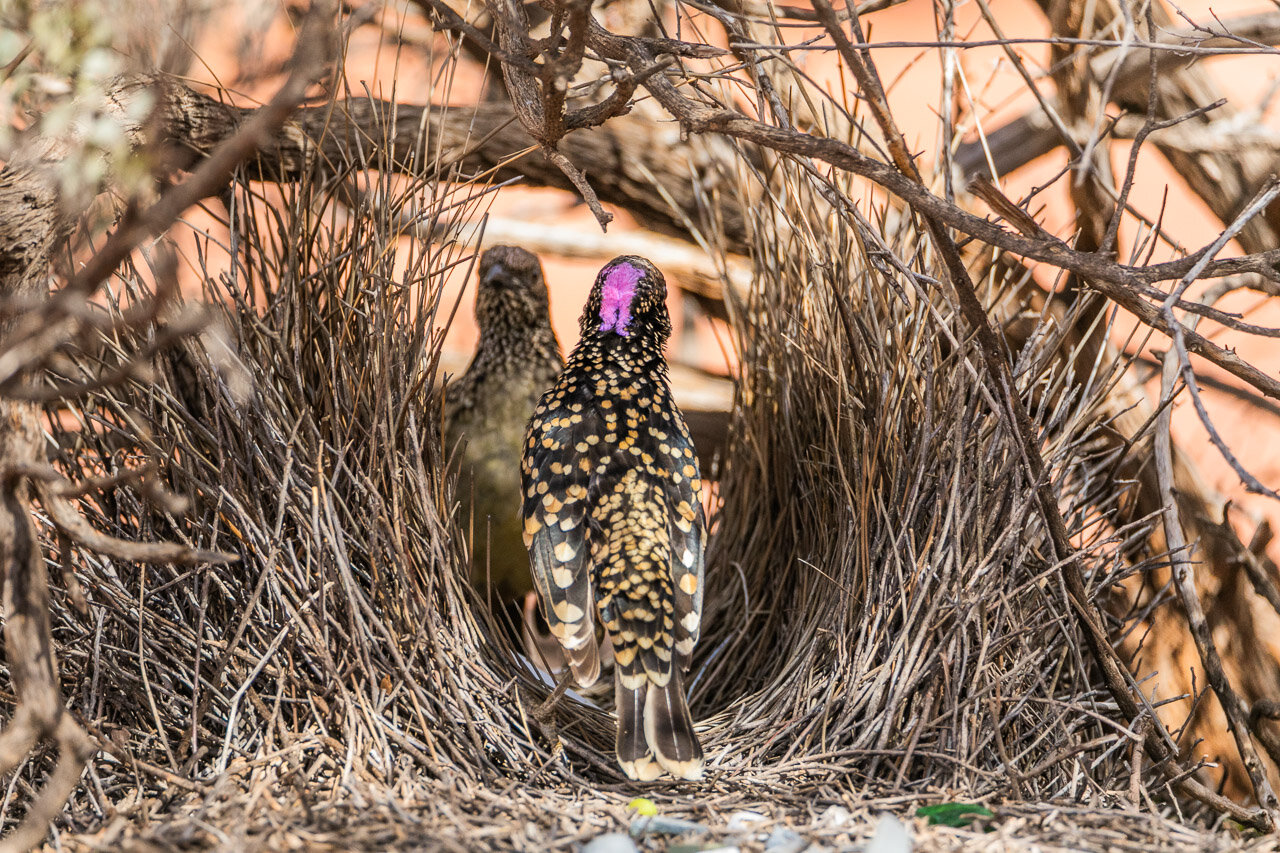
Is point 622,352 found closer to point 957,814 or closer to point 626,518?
point 626,518

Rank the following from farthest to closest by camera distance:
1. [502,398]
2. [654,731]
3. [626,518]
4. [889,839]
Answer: [502,398]
[626,518]
[654,731]
[889,839]

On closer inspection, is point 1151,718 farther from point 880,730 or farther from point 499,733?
point 499,733


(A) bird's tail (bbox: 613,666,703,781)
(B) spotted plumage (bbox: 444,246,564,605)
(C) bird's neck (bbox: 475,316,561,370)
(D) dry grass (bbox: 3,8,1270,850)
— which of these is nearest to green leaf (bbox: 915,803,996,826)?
(D) dry grass (bbox: 3,8,1270,850)

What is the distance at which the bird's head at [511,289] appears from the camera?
234 cm

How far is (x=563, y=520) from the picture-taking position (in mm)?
1865

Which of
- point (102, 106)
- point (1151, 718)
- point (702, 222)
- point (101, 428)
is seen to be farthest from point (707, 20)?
point (1151, 718)

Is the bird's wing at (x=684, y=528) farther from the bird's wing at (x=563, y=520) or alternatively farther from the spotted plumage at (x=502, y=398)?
the spotted plumage at (x=502, y=398)

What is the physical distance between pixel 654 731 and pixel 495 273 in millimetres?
1141

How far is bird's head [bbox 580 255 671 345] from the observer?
84.9 inches

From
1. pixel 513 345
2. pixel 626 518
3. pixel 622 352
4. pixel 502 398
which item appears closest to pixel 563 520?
pixel 626 518

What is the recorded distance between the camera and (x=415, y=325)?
1.78 m

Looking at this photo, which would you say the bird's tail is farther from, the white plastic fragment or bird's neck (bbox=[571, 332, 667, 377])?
bird's neck (bbox=[571, 332, 667, 377])

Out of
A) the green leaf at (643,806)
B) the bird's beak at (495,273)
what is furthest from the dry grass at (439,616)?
the bird's beak at (495,273)

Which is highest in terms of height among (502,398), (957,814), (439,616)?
(502,398)
